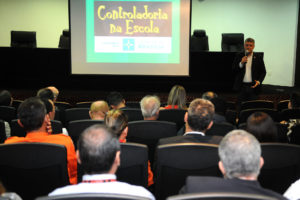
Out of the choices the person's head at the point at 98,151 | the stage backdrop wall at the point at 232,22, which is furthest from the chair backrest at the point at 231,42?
the person's head at the point at 98,151

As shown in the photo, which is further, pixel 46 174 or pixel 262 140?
pixel 262 140

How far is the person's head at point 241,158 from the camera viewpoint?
1719mm

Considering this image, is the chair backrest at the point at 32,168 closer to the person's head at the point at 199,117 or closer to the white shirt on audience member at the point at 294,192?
the person's head at the point at 199,117

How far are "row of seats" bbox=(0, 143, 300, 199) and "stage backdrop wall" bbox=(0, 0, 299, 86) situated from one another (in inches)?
356

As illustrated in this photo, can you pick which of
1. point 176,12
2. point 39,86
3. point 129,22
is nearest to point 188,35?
point 176,12

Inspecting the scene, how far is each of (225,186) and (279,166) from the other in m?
0.93

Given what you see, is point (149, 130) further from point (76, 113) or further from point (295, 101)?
point (295, 101)

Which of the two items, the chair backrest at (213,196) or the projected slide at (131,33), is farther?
the projected slide at (131,33)

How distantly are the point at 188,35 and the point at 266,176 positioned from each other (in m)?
5.89

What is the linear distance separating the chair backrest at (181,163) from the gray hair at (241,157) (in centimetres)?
50

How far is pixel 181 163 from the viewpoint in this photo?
231 cm

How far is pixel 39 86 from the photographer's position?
8.47 m

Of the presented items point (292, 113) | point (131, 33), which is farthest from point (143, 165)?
point (131, 33)

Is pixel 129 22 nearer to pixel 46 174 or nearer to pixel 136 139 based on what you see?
pixel 136 139
